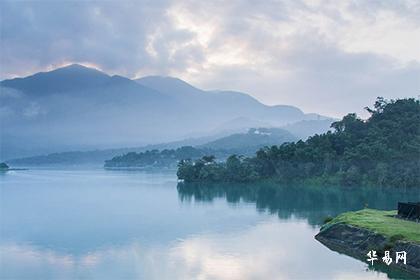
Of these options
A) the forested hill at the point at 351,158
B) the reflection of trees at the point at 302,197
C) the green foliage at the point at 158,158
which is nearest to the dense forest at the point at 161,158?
the green foliage at the point at 158,158

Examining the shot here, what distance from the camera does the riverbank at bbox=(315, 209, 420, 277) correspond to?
21.6 m

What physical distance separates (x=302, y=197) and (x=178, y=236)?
25.0 metres

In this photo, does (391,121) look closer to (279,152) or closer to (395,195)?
(279,152)

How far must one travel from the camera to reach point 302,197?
5266 centimetres

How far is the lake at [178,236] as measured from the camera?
22094 millimetres

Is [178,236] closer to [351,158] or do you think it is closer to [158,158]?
[351,158]

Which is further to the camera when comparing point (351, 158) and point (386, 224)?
point (351, 158)

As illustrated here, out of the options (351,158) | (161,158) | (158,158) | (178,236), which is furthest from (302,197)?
(158,158)

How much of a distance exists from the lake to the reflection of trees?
0.31ft

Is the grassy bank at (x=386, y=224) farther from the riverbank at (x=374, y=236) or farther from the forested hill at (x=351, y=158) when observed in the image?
the forested hill at (x=351, y=158)

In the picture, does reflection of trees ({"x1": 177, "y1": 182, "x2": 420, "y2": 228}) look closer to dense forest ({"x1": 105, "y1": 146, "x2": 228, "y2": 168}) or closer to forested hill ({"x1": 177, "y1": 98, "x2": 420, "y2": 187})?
forested hill ({"x1": 177, "y1": 98, "x2": 420, "y2": 187})

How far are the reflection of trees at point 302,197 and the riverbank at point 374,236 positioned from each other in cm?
638

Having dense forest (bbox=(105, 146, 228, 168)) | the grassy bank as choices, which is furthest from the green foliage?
the grassy bank

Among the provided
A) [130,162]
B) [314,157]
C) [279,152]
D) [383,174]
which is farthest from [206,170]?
[130,162]
